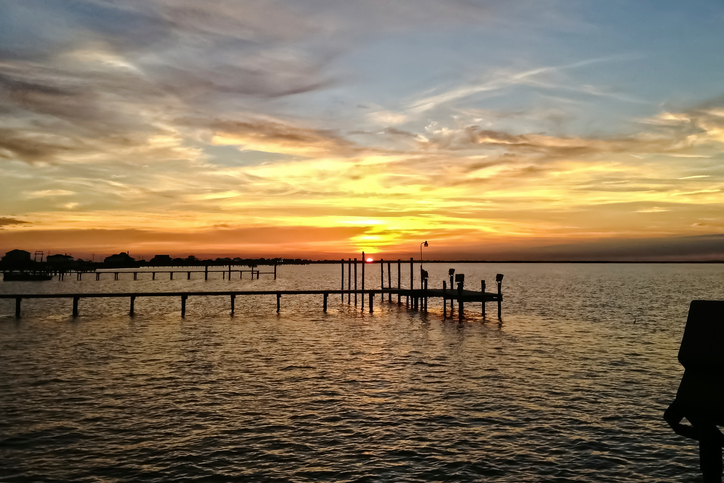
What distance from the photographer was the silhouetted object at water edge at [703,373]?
5.33 m

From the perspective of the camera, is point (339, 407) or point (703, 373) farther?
point (339, 407)

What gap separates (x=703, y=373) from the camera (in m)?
5.53

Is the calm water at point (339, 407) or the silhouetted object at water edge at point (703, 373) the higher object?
the silhouetted object at water edge at point (703, 373)

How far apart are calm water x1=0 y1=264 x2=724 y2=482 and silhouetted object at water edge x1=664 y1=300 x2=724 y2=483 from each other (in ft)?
21.2

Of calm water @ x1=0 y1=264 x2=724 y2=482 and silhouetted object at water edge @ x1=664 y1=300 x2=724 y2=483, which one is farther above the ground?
silhouetted object at water edge @ x1=664 y1=300 x2=724 y2=483

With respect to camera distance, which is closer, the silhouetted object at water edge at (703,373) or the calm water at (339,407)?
the silhouetted object at water edge at (703,373)

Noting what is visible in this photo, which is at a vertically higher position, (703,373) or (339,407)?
(703,373)

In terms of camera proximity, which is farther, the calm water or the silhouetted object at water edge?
the calm water

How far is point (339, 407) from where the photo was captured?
16.8m

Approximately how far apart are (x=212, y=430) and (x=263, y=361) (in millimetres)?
10663

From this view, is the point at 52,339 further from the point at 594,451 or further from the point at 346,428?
the point at 594,451

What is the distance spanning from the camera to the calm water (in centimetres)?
1204

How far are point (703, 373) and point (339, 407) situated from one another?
12.8 meters

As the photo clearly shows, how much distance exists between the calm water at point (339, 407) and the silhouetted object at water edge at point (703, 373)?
6447mm
